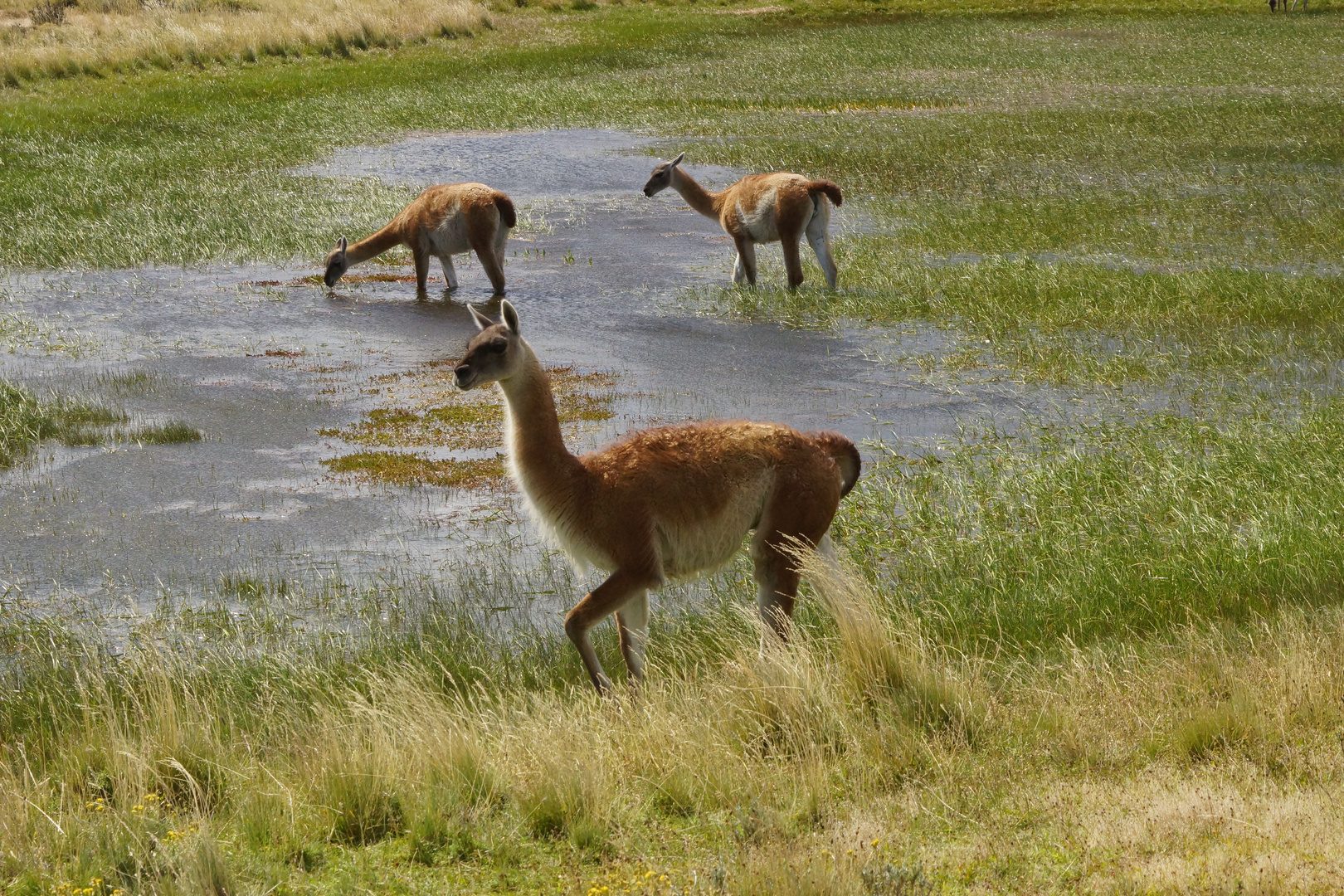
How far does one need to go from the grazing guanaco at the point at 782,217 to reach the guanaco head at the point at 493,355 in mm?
9587

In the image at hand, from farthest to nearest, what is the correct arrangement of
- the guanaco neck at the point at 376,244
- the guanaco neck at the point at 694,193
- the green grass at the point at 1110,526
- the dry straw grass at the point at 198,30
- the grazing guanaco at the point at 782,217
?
the dry straw grass at the point at 198,30 → the guanaco neck at the point at 694,193 → the guanaco neck at the point at 376,244 → the grazing guanaco at the point at 782,217 → the green grass at the point at 1110,526

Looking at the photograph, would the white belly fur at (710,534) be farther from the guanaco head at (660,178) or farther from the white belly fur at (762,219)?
the guanaco head at (660,178)

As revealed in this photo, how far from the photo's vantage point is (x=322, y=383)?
13188mm

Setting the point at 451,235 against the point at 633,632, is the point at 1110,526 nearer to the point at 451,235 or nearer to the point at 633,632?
the point at 633,632

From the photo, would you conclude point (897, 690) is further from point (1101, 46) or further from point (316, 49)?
point (1101, 46)

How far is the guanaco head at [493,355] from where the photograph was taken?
21.2 ft

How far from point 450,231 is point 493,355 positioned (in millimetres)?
10694

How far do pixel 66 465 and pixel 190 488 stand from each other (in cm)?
125

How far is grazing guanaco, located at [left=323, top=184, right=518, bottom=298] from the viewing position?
16.5m

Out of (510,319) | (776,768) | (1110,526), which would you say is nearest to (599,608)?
(776,768)

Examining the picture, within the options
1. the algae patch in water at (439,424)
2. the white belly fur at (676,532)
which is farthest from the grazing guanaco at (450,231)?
the white belly fur at (676,532)

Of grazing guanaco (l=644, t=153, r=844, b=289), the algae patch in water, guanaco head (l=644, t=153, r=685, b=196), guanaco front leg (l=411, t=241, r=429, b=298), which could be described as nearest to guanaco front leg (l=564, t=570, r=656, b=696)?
the algae patch in water

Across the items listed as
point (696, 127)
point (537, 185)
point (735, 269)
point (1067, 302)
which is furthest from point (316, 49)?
point (1067, 302)

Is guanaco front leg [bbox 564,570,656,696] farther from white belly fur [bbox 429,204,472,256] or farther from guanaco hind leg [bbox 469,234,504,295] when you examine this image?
white belly fur [bbox 429,204,472,256]
